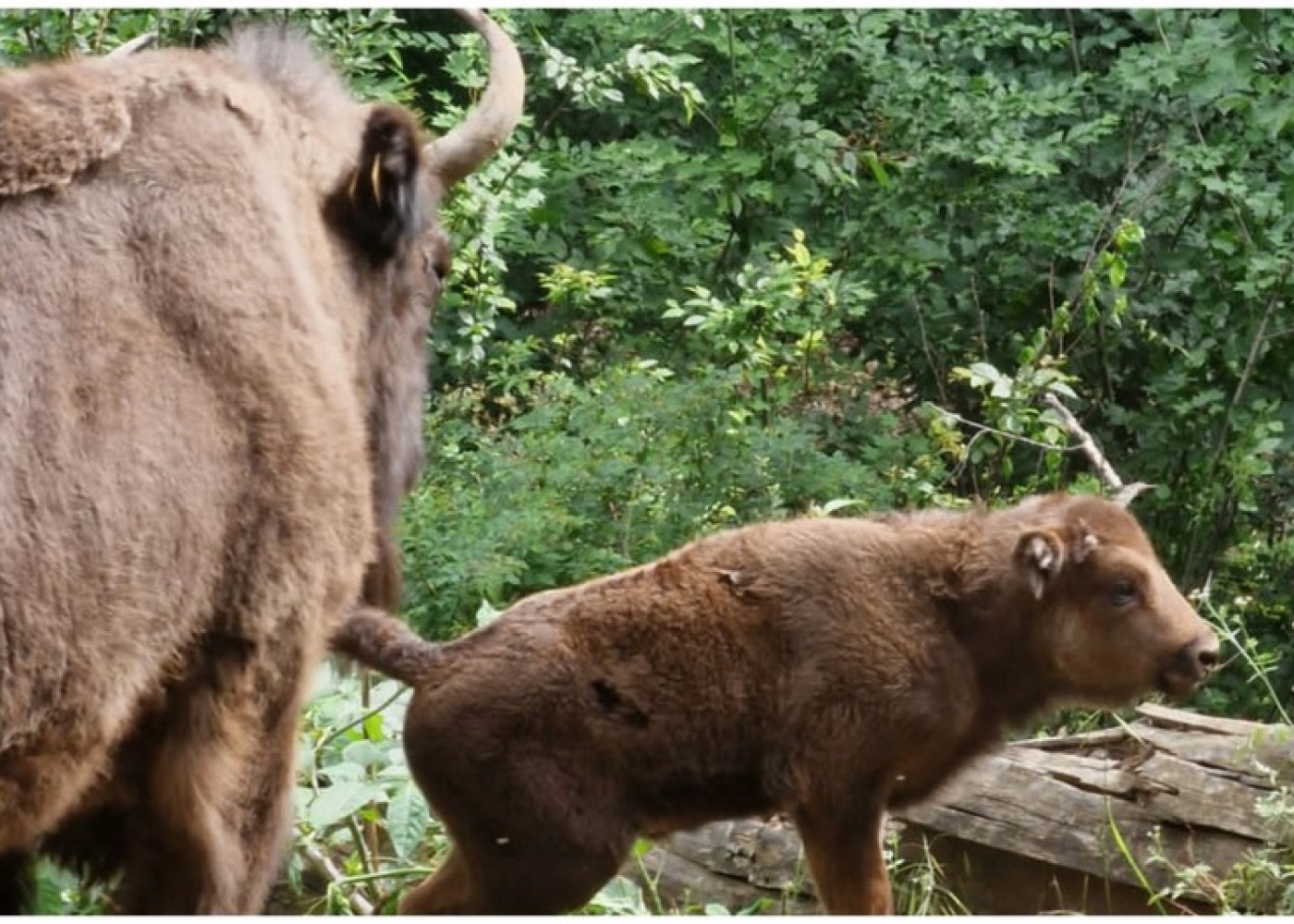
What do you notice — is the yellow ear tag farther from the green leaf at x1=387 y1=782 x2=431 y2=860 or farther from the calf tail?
the green leaf at x1=387 y1=782 x2=431 y2=860

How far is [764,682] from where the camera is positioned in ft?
18.5

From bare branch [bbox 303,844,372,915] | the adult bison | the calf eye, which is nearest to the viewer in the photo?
the adult bison

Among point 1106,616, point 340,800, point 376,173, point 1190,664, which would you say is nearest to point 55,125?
point 376,173

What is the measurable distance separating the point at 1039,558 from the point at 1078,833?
84cm

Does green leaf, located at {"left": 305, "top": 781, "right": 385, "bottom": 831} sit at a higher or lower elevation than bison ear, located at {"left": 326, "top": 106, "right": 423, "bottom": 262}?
lower

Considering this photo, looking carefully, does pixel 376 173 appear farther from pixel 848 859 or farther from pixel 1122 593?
pixel 1122 593

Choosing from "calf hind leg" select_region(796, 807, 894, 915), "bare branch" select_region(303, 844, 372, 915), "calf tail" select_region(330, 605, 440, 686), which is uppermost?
"calf tail" select_region(330, 605, 440, 686)

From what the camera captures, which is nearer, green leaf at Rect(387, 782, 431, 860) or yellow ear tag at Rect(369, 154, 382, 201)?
yellow ear tag at Rect(369, 154, 382, 201)

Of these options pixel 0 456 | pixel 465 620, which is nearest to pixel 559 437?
pixel 465 620

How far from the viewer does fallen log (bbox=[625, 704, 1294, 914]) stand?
239 inches

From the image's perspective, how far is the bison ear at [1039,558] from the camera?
5816 millimetres

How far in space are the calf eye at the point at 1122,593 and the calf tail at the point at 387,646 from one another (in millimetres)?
1630

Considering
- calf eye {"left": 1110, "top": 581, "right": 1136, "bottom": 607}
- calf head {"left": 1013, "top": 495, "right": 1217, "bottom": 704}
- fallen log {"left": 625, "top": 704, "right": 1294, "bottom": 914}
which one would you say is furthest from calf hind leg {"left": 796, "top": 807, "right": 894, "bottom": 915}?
calf eye {"left": 1110, "top": 581, "right": 1136, "bottom": 607}

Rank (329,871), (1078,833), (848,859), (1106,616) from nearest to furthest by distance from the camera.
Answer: (848,859) < (1106,616) < (329,871) < (1078,833)
